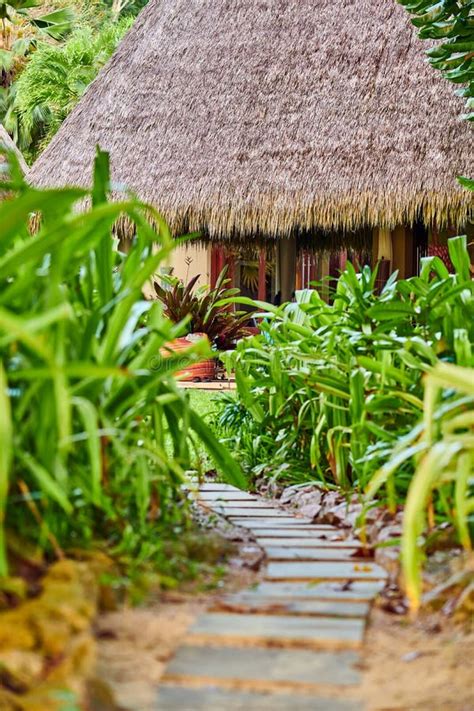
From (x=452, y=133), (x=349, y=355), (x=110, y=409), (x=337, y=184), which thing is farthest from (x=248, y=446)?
(x=452, y=133)

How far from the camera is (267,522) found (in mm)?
2436

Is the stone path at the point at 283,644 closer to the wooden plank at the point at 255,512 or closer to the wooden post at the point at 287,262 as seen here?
the wooden plank at the point at 255,512

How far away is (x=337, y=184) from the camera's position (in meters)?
7.88

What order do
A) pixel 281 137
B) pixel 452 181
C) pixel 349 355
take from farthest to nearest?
1. pixel 281 137
2. pixel 452 181
3. pixel 349 355

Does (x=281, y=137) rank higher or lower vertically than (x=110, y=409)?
higher

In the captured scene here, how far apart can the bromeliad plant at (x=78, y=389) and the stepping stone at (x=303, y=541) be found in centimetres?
23

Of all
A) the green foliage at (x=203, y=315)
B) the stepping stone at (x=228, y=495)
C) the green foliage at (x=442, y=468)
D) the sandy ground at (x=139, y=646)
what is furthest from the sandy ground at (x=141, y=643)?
the green foliage at (x=203, y=315)

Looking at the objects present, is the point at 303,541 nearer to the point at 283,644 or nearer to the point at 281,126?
the point at 283,644

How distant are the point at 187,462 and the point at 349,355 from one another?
37.4 inches

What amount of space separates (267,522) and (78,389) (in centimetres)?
98

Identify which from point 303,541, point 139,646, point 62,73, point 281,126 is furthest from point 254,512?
point 62,73

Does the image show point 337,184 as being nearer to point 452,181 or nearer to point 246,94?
point 452,181

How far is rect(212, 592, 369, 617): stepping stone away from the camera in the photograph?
1.59 m

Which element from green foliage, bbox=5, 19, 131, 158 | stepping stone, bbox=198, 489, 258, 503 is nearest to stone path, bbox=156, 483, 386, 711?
stepping stone, bbox=198, 489, 258, 503
